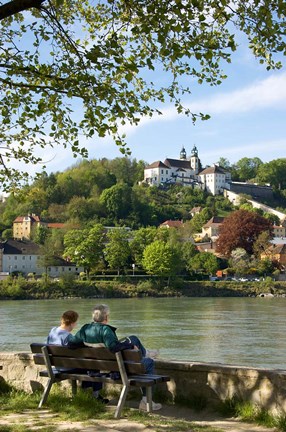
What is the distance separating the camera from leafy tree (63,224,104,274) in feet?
282

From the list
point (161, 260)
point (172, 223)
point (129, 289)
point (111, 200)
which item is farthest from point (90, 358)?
point (111, 200)

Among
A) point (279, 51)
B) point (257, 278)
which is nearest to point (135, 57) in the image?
point (279, 51)

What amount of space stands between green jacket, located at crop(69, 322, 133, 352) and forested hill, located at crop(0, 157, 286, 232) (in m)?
110

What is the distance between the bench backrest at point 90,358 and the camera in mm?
6723

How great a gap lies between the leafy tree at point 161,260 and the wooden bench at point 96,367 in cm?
7422

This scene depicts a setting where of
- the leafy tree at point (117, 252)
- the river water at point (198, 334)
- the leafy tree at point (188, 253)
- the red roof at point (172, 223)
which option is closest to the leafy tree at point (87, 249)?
the leafy tree at point (117, 252)

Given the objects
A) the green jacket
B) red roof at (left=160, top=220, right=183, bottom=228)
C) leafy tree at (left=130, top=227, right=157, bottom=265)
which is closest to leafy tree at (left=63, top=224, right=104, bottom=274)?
leafy tree at (left=130, top=227, right=157, bottom=265)

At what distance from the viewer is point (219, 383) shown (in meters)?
7.01

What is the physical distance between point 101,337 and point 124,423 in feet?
3.57

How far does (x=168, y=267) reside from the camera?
8250 centimetres

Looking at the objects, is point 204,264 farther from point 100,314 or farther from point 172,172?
point 100,314

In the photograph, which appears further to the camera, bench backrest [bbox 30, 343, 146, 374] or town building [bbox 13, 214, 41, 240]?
town building [bbox 13, 214, 41, 240]

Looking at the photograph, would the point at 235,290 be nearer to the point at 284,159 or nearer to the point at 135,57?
the point at 135,57

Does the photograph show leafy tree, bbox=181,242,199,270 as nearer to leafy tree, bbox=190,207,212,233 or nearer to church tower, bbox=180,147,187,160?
leafy tree, bbox=190,207,212,233
